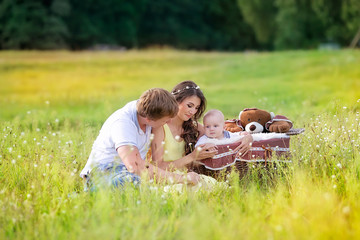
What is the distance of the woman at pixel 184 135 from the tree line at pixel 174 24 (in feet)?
66.2

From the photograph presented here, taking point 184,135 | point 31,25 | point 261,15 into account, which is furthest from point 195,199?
point 261,15

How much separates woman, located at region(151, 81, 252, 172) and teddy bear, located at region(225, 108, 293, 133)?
0.41 m

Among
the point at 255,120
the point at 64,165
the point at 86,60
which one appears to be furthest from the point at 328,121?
the point at 86,60

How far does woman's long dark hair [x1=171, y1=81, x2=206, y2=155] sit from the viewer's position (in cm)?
501

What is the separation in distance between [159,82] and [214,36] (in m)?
28.4

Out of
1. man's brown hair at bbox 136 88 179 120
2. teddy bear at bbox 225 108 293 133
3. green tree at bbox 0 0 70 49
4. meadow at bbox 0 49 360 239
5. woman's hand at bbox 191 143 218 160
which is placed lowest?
meadow at bbox 0 49 360 239

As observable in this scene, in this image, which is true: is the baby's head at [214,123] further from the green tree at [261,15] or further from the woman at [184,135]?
the green tree at [261,15]

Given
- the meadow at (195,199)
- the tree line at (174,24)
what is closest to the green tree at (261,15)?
the tree line at (174,24)

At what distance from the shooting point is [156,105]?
164 inches

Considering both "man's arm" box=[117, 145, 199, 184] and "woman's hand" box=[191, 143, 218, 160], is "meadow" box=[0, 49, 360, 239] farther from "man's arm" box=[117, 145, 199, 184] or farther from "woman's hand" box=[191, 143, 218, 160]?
"woman's hand" box=[191, 143, 218, 160]

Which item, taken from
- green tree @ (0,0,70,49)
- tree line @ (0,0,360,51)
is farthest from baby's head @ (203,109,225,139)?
green tree @ (0,0,70,49)

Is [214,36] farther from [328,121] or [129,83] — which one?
[328,121]

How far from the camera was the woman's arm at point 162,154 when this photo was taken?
4.84m

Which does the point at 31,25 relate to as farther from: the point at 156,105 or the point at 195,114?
the point at 156,105
